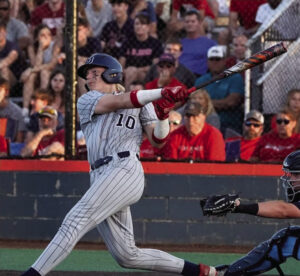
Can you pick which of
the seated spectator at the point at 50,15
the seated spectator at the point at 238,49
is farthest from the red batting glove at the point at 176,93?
the seated spectator at the point at 50,15

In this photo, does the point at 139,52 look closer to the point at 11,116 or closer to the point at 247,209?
the point at 11,116

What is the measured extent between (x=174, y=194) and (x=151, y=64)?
2032mm

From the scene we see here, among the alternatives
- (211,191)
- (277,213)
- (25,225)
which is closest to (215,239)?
(211,191)

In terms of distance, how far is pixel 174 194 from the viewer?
9.87 metres

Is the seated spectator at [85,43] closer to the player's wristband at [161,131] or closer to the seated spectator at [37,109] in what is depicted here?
the seated spectator at [37,109]

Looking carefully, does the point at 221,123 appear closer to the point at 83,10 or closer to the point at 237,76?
the point at 237,76

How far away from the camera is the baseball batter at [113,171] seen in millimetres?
6059

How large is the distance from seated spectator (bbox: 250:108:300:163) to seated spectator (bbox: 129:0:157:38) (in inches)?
92.9

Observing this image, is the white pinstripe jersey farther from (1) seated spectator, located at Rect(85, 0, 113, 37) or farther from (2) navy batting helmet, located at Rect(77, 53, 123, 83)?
(1) seated spectator, located at Rect(85, 0, 113, 37)

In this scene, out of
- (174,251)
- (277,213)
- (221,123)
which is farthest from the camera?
(221,123)

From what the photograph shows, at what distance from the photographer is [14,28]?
12031 millimetres

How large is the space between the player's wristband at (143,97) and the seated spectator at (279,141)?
164 inches

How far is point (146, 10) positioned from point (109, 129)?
18.5 feet

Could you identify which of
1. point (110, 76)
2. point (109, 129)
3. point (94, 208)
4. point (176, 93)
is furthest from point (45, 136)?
point (176, 93)
